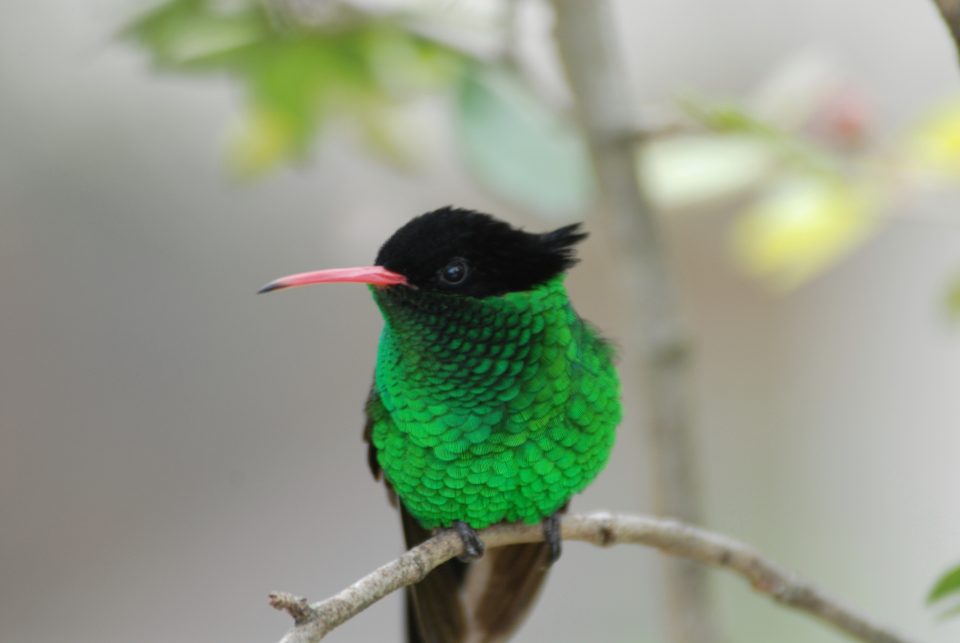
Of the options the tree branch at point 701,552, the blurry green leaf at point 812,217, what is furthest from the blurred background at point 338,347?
the tree branch at point 701,552

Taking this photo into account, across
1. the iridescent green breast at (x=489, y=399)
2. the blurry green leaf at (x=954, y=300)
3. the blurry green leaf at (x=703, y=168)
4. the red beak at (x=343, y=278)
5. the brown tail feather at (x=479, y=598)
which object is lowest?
the brown tail feather at (x=479, y=598)

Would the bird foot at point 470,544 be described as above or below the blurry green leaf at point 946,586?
above

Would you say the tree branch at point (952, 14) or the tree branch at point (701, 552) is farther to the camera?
the tree branch at point (701, 552)

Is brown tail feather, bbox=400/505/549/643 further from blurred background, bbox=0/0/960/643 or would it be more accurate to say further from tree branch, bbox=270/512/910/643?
blurred background, bbox=0/0/960/643

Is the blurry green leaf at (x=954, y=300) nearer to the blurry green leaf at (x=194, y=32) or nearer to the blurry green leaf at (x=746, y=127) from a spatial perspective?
the blurry green leaf at (x=746, y=127)

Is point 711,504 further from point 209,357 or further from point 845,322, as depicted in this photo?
point 209,357

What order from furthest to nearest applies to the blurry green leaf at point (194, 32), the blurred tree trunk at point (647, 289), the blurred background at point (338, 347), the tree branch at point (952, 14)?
the blurred background at point (338, 347), the blurred tree trunk at point (647, 289), the blurry green leaf at point (194, 32), the tree branch at point (952, 14)
